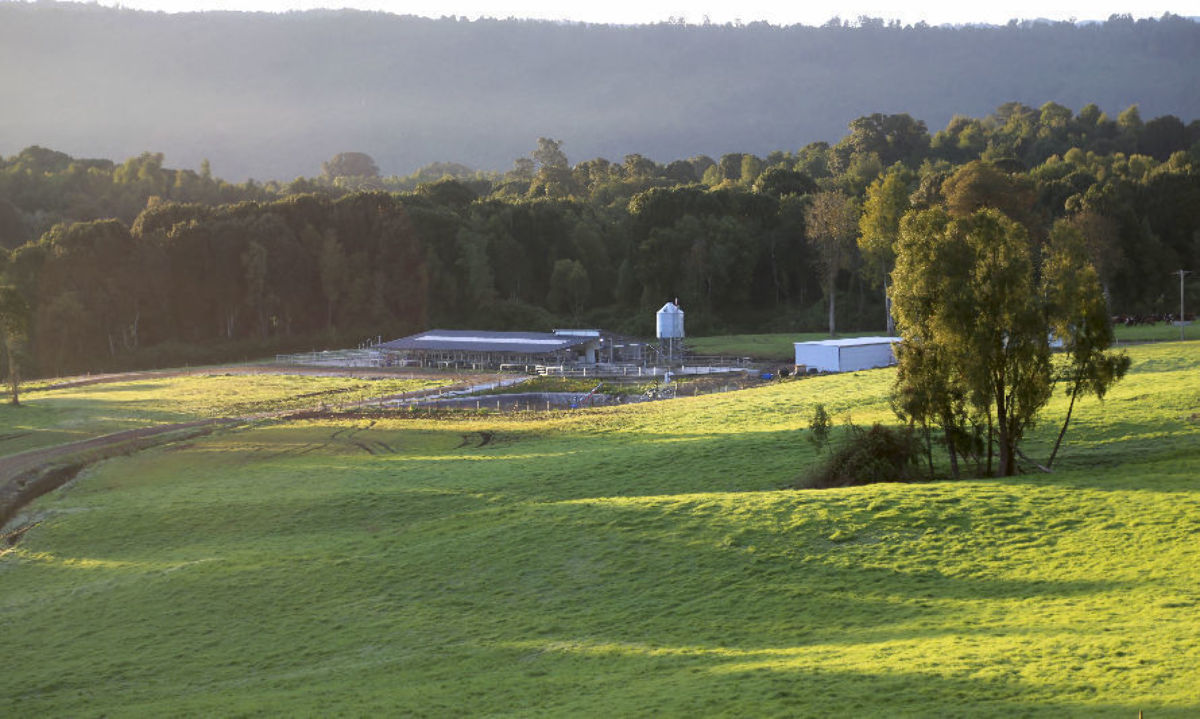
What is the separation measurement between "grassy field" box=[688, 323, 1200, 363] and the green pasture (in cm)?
2364

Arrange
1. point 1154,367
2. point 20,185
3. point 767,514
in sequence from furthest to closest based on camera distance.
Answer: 1. point 20,185
2. point 1154,367
3. point 767,514

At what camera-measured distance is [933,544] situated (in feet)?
72.2

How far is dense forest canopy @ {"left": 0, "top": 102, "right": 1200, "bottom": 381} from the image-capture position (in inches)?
3661

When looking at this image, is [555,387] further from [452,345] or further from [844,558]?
[844,558]

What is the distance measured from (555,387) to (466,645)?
4899 centimetres

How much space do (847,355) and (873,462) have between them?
119ft

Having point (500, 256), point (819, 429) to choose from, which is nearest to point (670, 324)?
point (500, 256)

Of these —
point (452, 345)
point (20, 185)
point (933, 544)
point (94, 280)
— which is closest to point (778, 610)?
point (933, 544)

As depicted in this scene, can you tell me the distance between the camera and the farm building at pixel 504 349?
81312 millimetres

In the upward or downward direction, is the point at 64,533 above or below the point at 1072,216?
below

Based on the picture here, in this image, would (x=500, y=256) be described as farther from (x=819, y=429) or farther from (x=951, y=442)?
(x=951, y=442)

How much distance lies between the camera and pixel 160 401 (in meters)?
64.0

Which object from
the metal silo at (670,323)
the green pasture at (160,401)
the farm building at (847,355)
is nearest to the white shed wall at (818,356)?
the farm building at (847,355)

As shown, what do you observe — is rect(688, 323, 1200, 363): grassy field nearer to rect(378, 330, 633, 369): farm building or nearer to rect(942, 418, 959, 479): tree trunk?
rect(378, 330, 633, 369): farm building
